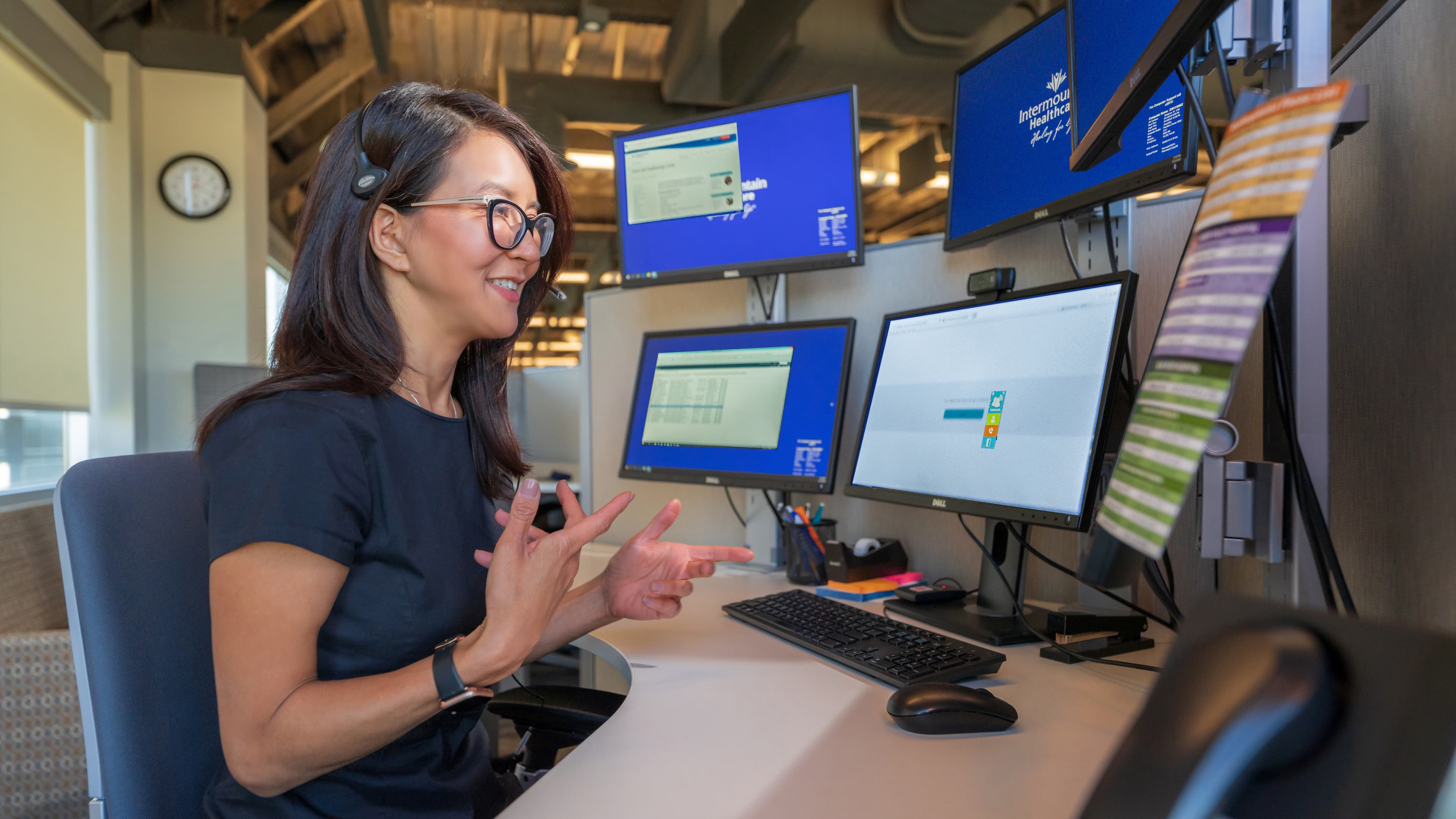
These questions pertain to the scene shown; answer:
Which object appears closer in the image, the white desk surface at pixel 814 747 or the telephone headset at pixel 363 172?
the white desk surface at pixel 814 747

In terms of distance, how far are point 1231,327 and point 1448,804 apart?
21cm

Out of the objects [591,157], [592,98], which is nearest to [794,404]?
[592,98]

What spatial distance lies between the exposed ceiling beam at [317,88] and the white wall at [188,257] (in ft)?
4.02

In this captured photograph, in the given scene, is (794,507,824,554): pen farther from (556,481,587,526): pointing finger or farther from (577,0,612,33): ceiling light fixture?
(577,0,612,33): ceiling light fixture

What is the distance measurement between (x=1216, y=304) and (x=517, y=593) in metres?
0.66

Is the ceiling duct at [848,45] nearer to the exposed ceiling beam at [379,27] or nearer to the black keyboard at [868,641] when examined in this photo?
the exposed ceiling beam at [379,27]

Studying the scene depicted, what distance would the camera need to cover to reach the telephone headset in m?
1.01

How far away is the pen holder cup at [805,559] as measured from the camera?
167 cm

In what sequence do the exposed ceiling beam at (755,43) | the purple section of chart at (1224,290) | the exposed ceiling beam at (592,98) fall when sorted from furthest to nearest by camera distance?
the exposed ceiling beam at (592,98) < the exposed ceiling beam at (755,43) < the purple section of chart at (1224,290)

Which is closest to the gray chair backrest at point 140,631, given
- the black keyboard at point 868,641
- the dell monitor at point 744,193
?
the black keyboard at point 868,641

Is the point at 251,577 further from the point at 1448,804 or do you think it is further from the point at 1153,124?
the point at 1153,124

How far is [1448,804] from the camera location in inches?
13.9

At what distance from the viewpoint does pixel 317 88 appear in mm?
6297

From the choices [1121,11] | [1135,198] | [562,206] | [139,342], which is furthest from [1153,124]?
[139,342]
